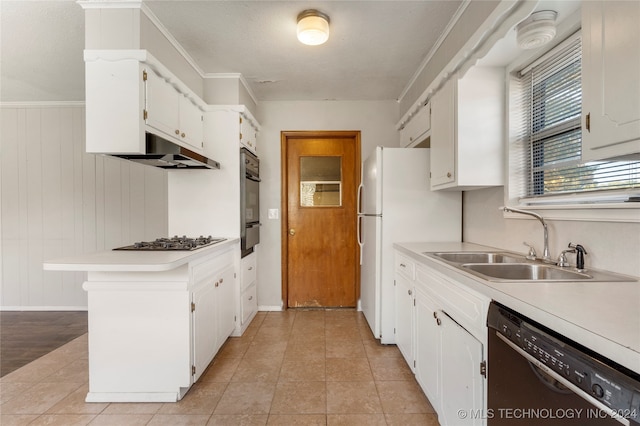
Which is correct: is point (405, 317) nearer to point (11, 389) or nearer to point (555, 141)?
point (555, 141)

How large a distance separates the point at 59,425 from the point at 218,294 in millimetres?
1078

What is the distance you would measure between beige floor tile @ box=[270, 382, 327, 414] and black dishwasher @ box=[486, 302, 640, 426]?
3.32ft

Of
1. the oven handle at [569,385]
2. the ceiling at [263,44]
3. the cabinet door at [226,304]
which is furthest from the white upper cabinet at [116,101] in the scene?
the oven handle at [569,385]

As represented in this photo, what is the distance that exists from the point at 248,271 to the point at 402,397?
1.84 metres

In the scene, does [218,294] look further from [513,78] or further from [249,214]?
[513,78]

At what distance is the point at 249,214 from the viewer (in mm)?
2963

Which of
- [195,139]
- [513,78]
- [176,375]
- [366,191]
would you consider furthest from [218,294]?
[513,78]

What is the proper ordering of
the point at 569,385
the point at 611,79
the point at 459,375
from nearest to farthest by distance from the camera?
the point at 569,385
the point at 611,79
the point at 459,375

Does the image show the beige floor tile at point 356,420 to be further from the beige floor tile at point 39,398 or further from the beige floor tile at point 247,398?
the beige floor tile at point 39,398

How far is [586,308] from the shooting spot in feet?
2.71

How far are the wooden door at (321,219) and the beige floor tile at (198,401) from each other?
163 cm

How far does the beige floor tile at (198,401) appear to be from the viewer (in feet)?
5.57

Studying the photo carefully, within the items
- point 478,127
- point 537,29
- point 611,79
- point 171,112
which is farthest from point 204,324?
point 537,29

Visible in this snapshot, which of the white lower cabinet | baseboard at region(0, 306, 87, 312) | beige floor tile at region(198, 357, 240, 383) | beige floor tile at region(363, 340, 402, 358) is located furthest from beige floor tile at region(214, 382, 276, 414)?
baseboard at region(0, 306, 87, 312)
